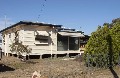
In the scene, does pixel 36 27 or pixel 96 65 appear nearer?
pixel 96 65

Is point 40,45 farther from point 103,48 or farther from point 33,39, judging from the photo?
point 103,48

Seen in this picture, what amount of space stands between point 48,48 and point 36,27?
8.93 ft

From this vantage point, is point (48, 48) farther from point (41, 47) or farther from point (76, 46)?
point (76, 46)

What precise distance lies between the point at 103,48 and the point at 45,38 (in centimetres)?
1234

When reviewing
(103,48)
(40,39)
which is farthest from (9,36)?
(103,48)

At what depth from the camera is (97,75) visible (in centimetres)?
1320

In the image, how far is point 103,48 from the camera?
15.7 m

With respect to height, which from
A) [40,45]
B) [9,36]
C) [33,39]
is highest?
[9,36]

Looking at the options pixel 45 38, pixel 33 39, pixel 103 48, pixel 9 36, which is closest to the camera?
pixel 103 48

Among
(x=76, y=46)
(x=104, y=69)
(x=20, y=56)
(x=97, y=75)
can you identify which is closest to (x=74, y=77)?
(x=97, y=75)

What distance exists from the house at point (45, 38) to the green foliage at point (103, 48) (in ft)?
35.6

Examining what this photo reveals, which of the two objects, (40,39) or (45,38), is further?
(45,38)

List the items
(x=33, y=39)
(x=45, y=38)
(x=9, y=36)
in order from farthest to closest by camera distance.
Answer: (x=9, y=36), (x=45, y=38), (x=33, y=39)

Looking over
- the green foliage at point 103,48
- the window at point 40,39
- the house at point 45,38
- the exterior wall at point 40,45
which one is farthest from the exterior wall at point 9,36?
the green foliage at point 103,48
